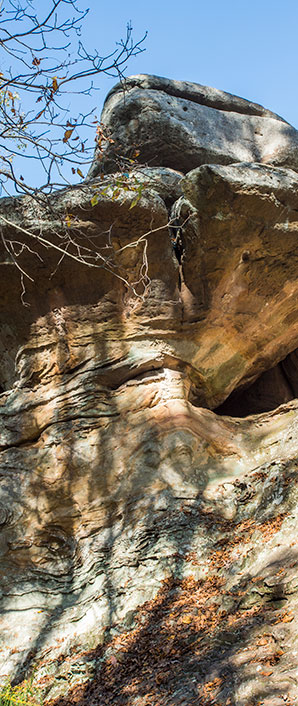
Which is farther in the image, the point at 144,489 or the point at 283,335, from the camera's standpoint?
the point at 283,335

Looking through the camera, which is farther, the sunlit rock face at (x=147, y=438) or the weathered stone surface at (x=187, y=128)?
the weathered stone surface at (x=187, y=128)

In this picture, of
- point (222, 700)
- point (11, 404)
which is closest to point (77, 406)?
point (11, 404)

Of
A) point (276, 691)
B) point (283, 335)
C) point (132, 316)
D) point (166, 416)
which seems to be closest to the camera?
point (276, 691)

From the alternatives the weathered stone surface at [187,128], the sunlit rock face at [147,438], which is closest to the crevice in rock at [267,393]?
the sunlit rock face at [147,438]

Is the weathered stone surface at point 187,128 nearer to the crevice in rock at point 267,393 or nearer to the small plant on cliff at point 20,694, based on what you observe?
the crevice in rock at point 267,393

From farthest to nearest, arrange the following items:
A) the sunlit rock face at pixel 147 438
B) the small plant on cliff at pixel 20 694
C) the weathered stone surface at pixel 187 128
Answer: the weathered stone surface at pixel 187 128 → the sunlit rock face at pixel 147 438 → the small plant on cliff at pixel 20 694

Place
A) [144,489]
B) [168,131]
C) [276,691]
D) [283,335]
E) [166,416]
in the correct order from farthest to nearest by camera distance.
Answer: [168,131] < [283,335] < [166,416] < [144,489] < [276,691]

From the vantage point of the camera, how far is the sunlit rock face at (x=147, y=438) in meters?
5.22

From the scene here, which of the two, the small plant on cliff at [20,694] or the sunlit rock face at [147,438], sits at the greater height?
the sunlit rock face at [147,438]

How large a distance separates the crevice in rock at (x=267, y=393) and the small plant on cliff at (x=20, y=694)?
5.34 m

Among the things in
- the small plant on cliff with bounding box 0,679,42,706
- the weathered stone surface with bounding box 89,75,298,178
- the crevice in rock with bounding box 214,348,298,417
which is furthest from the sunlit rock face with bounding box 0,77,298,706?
the weathered stone surface with bounding box 89,75,298,178

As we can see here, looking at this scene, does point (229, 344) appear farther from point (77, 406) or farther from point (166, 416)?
point (77, 406)

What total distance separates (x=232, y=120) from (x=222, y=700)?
9506 millimetres

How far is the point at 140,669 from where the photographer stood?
4660 mm
